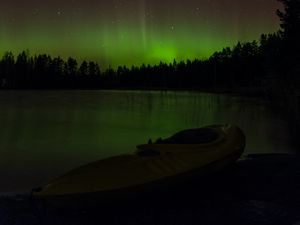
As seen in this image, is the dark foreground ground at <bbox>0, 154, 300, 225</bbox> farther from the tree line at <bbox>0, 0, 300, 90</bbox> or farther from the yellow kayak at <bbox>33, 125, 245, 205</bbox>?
the tree line at <bbox>0, 0, 300, 90</bbox>

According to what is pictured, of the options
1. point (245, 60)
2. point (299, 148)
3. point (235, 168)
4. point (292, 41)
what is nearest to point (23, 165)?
point (235, 168)

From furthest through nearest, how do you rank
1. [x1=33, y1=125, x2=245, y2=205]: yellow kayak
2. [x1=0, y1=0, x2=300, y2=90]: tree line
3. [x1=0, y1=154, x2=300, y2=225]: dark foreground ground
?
[x1=0, y1=0, x2=300, y2=90]: tree line < [x1=33, y1=125, x2=245, y2=205]: yellow kayak < [x1=0, y1=154, x2=300, y2=225]: dark foreground ground

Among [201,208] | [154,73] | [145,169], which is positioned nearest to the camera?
[201,208]

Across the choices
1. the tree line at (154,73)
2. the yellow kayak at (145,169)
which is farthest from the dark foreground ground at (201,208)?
the tree line at (154,73)

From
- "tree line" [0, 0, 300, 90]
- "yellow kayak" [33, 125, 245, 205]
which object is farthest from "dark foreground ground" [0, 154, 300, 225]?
"tree line" [0, 0, 300, 90]

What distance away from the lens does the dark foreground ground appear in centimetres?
891

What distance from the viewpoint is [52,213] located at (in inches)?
365

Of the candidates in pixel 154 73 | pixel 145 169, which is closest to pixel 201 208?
pixel 145 169

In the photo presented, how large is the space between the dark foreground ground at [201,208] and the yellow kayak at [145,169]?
0.33m

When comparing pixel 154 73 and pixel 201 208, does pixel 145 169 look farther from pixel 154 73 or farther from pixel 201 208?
pixel 154 73

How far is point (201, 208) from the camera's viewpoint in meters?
9.73

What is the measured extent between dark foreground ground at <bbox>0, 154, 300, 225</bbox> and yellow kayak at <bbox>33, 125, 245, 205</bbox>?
1.10ft

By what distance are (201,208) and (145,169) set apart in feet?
4.60

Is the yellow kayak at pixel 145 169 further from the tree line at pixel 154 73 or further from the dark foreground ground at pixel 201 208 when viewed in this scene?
the tree line at pixel 154 73
